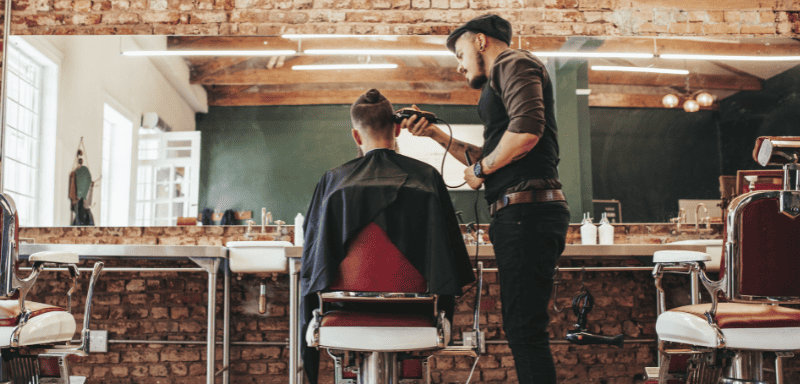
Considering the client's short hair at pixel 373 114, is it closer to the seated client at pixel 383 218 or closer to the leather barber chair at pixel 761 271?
the seated client at pixel 383 218

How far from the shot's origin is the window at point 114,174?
139 inches

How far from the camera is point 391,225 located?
157cm

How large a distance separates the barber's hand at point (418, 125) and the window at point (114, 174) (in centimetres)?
233

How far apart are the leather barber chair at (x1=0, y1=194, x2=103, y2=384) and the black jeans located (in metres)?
1.52

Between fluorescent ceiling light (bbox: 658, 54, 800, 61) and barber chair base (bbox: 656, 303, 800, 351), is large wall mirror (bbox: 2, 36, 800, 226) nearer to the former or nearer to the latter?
fluorescent ceiling light (bbox: 658, 54, 800, 61)

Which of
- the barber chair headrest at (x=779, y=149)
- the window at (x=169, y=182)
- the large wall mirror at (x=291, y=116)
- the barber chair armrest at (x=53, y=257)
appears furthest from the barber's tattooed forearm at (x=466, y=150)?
the window at (x=169, y=182)

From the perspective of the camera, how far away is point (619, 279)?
359 centimetres

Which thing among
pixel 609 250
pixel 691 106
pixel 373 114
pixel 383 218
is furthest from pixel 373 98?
pixel 691 106

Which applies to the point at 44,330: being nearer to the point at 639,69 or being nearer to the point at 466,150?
the point at 466,150

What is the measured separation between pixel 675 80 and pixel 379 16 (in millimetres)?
1925

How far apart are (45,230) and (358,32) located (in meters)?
2.29

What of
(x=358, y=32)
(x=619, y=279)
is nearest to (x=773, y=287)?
(x=619, y=279)

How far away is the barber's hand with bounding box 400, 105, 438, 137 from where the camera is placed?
74.5 inches

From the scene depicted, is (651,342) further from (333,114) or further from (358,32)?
(358,32)
